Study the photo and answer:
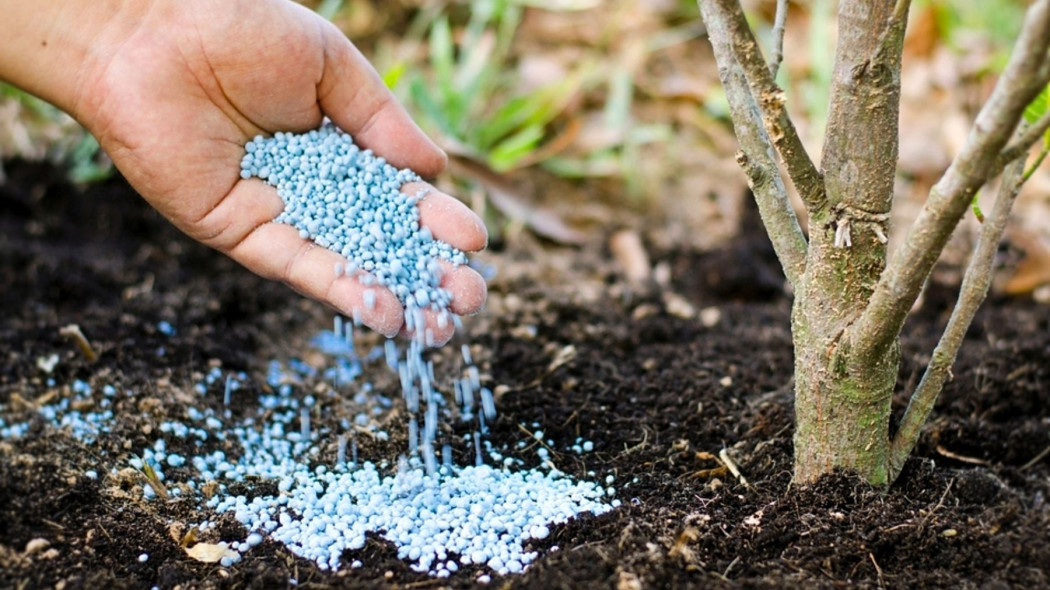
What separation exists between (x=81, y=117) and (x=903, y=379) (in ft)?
6.84

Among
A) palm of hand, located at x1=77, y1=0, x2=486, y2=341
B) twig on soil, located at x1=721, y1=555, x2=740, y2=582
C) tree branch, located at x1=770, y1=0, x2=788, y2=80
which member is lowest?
twig on soil, located at x1=721, y1=555, x2=740, y2=582

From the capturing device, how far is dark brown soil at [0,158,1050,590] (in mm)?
1630

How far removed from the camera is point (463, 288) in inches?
78.7

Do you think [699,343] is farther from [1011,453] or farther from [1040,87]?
[1040,87]

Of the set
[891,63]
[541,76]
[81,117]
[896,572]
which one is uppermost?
[541,76]

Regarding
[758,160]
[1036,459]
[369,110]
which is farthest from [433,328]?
[1036,459]

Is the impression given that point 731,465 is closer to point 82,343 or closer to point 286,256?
point 286,256

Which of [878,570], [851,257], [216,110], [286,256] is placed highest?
[216,110]

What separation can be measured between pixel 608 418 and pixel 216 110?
46.1 inches

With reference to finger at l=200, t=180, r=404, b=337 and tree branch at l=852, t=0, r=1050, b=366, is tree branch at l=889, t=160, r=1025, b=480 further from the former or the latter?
finger at l=200, t=180, r=404, b=337

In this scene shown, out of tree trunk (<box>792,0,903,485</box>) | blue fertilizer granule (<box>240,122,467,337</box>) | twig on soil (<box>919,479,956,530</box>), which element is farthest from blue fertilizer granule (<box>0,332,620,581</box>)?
twig on soil (<box>919,479,956,530</box>)

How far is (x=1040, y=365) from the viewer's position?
2422mm

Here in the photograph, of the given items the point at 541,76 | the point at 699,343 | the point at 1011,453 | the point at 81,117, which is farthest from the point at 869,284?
the point at 541,76

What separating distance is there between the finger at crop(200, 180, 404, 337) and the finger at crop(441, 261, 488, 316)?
0.12 metres
